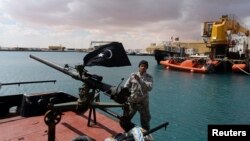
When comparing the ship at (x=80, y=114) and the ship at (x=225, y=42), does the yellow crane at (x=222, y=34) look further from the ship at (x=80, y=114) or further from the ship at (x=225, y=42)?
the ship at (x=80, y=114)

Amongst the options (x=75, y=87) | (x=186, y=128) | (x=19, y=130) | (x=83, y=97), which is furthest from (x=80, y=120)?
(x=75, y=87)

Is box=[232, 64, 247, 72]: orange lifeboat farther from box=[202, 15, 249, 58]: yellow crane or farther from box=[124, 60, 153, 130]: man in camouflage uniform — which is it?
box=[124, 60, 153, 130]: man in camouflage uniform

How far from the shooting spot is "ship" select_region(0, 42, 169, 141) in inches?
194

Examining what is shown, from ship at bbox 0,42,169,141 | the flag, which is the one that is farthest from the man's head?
the flag

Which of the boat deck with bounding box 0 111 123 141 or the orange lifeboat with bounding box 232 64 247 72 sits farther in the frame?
the orange lifeboat with bounding box 232 64 247 72

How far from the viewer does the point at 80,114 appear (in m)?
8.76

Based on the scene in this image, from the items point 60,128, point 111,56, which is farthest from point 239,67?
point 111,56

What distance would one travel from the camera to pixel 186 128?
539 inches

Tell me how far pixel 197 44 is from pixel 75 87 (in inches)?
3917

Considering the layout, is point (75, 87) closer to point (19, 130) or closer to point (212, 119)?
point (212, 119)

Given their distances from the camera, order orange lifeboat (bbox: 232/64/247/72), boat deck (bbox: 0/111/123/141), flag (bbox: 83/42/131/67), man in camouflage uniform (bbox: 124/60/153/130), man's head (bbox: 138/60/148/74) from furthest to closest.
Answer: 1. orange lifeboat (bbox: 232/64/247/72)
2. man in camouflage uniform (bbox: 124/60/153/130)
3. man's head (bbox: 138/60/148/74)
4. boat deck (bbox: 0/111/123/141)
5. flag (bbox: 83/42/131/67)

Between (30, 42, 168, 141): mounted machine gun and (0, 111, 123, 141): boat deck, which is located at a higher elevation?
(30, 42, 168, 141): mounted machine gun

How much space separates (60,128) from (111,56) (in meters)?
3.41

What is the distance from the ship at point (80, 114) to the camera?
194 inches
